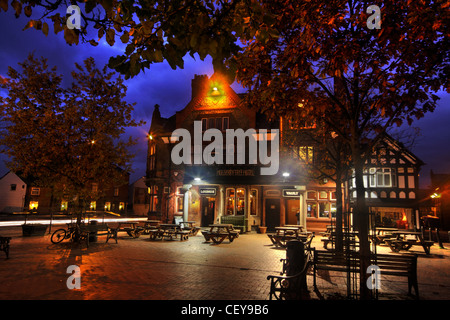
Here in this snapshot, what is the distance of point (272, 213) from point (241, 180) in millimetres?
4123

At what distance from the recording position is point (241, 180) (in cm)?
2428

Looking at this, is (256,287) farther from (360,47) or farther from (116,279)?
(360,47)

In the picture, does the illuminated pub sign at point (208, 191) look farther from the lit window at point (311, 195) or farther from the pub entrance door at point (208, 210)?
the lit window at point (311, 195)

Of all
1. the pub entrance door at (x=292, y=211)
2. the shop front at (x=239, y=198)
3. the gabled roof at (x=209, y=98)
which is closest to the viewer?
the shop front at (x=239, y=198)

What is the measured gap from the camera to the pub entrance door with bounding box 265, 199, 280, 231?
2505 centimetres

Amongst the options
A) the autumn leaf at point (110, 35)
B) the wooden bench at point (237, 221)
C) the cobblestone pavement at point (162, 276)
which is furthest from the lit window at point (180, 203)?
the autumn leaf at point (110, 35)

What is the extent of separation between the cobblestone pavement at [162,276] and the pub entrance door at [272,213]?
11947 millimetres

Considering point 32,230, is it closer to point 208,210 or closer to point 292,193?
point 208,210

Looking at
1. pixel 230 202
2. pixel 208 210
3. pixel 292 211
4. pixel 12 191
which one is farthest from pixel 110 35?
pixel 12 191

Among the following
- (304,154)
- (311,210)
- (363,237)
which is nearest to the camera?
(363,237)

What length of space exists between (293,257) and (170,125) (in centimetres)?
2567

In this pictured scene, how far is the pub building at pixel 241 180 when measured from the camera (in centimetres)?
2295
